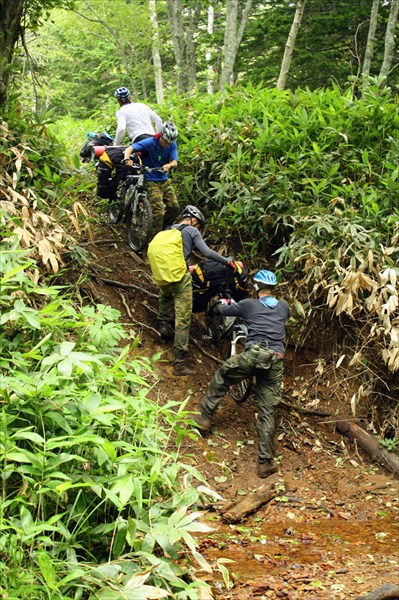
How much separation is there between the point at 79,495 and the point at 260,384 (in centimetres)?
396

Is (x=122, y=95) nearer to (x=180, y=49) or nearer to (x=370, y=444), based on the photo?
(x=370, y=444)

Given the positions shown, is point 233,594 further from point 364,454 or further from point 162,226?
point 162,226

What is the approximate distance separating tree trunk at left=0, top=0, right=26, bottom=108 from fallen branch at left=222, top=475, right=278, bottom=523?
5.67 m

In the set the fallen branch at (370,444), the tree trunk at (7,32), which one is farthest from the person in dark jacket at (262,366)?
the tree trunk at (7,32)

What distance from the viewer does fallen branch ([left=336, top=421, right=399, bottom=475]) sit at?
6945 millimetres

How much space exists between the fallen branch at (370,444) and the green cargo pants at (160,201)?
3798mm

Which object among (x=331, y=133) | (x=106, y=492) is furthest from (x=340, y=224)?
(x=106, y=492)

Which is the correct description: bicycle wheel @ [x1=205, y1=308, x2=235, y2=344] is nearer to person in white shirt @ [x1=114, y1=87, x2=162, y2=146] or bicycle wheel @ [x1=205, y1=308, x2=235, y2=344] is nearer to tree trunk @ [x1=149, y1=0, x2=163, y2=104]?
person in white shirt @ [x1=114, y1=87, x2=162, y2=146]

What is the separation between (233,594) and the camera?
3.99 meters

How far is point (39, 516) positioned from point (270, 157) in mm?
6272

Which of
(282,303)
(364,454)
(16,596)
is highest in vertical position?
(16,596)

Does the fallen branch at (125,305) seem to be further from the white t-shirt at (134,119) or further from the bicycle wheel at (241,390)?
the white t-shirt at (134,119)

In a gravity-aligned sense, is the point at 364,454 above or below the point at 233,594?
below

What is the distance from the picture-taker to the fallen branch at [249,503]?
583 cm
